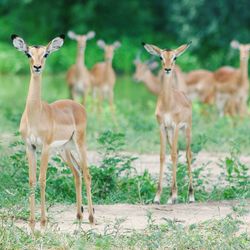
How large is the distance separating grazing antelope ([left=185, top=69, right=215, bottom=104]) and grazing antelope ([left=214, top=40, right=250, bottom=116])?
0.16 meters

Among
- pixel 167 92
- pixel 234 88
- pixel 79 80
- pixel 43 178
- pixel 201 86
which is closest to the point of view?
pixel 43 178

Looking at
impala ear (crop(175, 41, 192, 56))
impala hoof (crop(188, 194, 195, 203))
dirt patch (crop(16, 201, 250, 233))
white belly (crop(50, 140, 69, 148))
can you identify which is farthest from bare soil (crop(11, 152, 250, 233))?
impala ear (crop(175, 41, 192, 56))

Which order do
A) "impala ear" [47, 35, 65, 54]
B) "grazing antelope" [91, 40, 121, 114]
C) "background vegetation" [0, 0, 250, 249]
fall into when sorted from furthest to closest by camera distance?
"grazing antelope" [91, 40, 121, 114] < "impala ear" [47, 35, 65, 54] < "background vegetation" [0, 0, 250, 249]

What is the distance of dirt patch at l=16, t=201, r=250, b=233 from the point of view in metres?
7.74

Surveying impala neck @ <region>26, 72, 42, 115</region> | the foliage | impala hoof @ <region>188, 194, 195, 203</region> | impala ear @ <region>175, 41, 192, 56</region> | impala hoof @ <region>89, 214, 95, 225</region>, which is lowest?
the foliage

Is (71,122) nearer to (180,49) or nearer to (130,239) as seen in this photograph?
(130,239)

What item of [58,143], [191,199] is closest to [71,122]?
[58,143]

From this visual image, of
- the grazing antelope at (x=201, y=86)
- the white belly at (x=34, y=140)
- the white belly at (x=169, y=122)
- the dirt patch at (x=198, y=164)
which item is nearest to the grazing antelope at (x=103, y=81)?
the grazing antelope at (x=201, y=86)

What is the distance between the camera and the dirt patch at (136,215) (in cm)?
774

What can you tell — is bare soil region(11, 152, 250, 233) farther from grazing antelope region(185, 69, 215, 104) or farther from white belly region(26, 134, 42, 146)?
grazing antelope region(185, 69, 215, 104)

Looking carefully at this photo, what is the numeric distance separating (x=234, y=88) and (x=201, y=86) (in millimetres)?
1067

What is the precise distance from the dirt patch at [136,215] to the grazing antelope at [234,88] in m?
7.09

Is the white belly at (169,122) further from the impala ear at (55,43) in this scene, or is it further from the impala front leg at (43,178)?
the impala front leg at (43,178)

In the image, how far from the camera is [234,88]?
54.0ft
